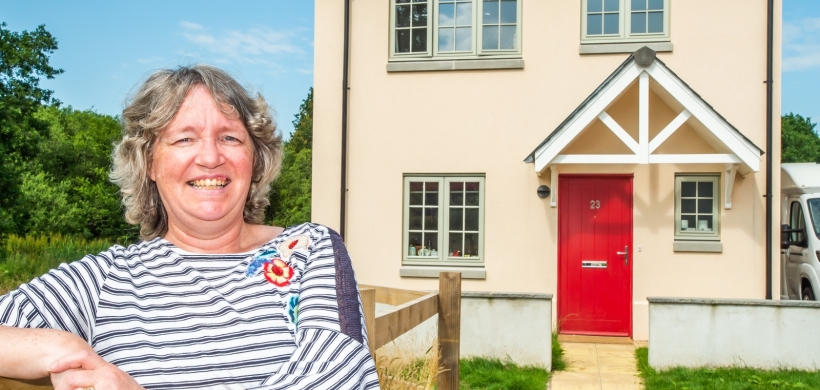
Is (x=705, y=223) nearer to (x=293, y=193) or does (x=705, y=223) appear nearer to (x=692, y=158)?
(x=692, y=158)

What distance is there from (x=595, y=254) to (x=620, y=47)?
270 centimetres

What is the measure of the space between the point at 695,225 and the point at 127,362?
8855 millimetres

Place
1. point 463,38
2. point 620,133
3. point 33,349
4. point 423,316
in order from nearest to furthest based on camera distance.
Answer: point 33,349, point 423,316, point 620,133, point 463,38

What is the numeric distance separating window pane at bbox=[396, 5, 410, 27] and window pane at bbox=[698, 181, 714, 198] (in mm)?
4419

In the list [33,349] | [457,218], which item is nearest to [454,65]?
[457,218]

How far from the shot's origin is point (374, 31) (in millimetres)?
10047

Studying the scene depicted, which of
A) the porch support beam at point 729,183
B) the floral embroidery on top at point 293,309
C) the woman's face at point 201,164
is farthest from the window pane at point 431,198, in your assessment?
the floral embroidery on top at point 293,309

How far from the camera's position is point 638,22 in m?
9.48

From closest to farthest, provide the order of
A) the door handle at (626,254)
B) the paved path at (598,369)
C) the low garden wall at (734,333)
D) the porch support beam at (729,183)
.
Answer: the paved path at (598,369) → the low garden wall at (734,333) → the porch support beam at (729,183) → the door handle at (626,254)

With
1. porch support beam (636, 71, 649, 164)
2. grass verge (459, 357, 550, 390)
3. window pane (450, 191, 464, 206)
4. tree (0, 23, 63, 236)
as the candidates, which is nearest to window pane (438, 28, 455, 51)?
window pane (450, 191, 464, 206)

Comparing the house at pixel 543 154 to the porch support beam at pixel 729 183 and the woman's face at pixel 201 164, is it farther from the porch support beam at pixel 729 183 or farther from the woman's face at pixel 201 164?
the woman's face at pixel 201 164

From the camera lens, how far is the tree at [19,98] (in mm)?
18062

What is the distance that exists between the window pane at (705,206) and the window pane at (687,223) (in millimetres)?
135

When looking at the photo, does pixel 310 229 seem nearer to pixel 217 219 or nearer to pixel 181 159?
pixel 217 219
